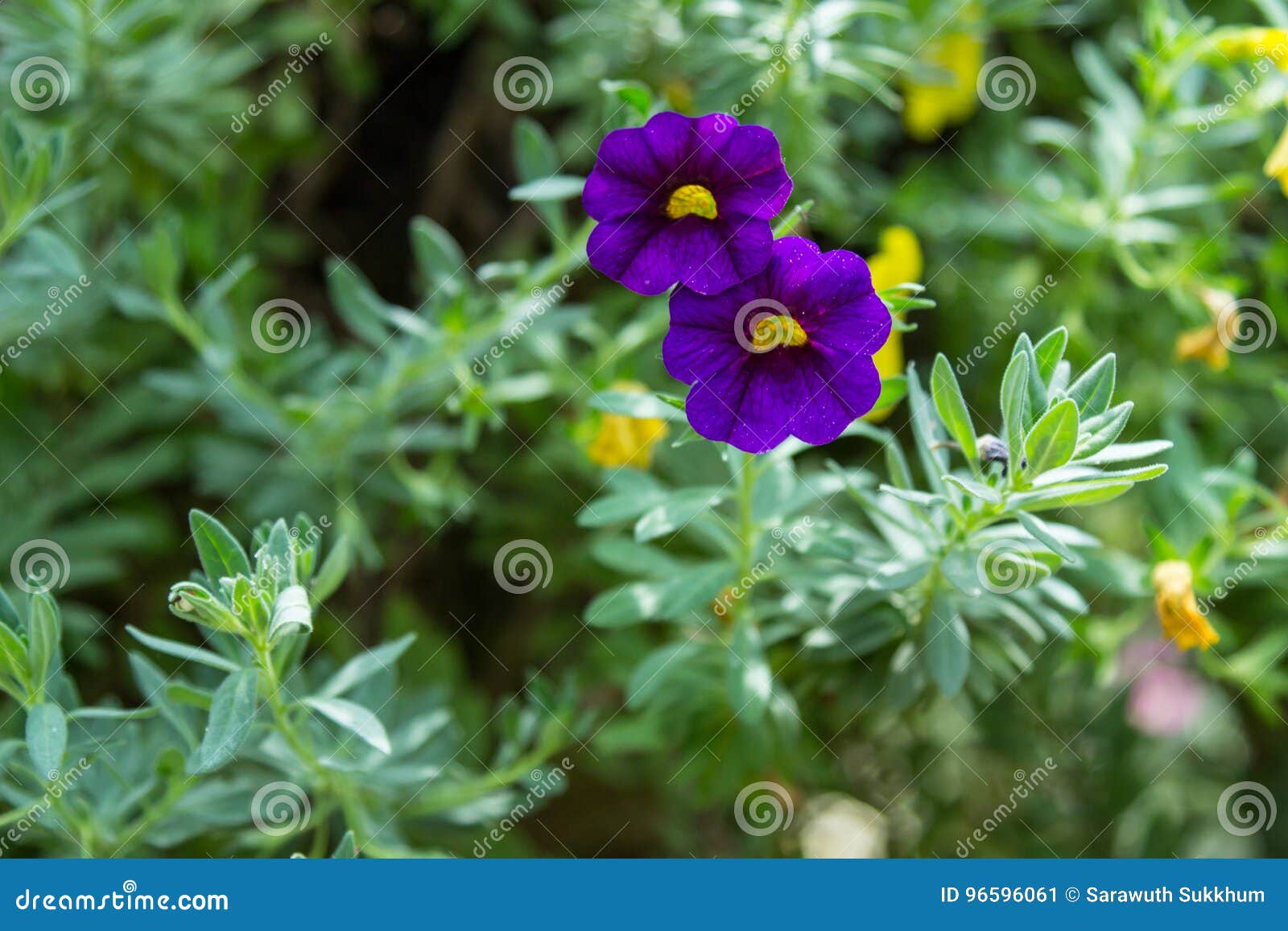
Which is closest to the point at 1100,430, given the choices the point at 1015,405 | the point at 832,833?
the point at 1015,405

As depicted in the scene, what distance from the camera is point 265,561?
4.36 ft

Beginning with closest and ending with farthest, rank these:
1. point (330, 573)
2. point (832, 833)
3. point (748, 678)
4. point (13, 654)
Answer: point (13, 654) < point (330, 573) < point (748, 678) < point (832, 833)

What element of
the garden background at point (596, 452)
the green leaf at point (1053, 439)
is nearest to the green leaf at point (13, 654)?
the garden background at point (596, 452)

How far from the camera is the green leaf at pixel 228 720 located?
129 cm

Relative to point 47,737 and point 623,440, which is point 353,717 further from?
point 623,440

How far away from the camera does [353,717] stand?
4.68 feet

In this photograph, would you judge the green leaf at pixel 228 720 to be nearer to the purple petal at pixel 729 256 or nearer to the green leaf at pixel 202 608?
the green leaf at pixel 202 608

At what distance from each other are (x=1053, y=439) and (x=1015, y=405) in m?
0.06

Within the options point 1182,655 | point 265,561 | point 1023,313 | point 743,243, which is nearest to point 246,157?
point 265,561

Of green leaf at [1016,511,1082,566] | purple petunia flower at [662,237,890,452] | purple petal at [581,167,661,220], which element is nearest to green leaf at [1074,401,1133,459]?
green leaf at [1016,511,1082,566]

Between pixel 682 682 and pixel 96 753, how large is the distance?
2.84ft

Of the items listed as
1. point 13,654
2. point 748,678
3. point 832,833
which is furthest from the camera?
point 832,833

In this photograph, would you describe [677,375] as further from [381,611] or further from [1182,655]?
[1182,655]

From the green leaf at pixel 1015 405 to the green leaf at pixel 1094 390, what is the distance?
0.09m
